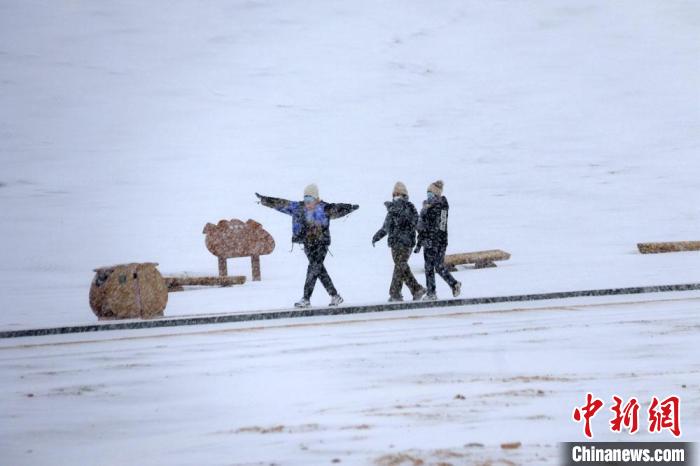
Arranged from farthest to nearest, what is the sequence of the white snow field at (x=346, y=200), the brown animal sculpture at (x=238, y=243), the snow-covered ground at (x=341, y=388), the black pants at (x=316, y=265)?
the brown animal sculpture at (x=238, y=243) < the black pants at (x=316, y=265) < the white snow field at (x=346, y=200) < the snow-covered ground at (x=341, y=388)

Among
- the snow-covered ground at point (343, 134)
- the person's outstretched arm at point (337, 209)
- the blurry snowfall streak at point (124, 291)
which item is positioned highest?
the snow-covered ground at point (343, 134)

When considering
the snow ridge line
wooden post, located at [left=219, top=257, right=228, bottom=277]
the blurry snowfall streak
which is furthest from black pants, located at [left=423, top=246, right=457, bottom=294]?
wooden post, located at [left=219, top=257, right=228, bottom=277]

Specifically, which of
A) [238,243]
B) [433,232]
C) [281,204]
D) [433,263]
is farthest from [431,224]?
[238,243]

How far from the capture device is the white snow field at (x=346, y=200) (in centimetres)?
956

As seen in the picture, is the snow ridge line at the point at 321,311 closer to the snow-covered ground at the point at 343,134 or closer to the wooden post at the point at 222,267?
the snow-covered ground at the point at 343,134

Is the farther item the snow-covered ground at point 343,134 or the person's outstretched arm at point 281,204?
the snow-covered ground at point 343,134

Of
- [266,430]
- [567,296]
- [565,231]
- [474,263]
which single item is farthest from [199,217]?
[266,430]

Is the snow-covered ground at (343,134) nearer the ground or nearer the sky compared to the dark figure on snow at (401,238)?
nearer the sky

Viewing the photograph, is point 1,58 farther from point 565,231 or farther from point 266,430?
point 266,430

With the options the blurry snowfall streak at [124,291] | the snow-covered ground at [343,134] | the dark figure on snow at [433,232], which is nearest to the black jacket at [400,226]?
the dark figure on snow at [433,232]

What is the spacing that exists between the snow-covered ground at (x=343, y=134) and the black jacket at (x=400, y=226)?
2.69 metres

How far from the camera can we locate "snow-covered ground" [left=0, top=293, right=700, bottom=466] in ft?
26.7

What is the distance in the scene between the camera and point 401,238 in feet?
69.1

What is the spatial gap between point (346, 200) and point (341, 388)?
3791 centimetres
